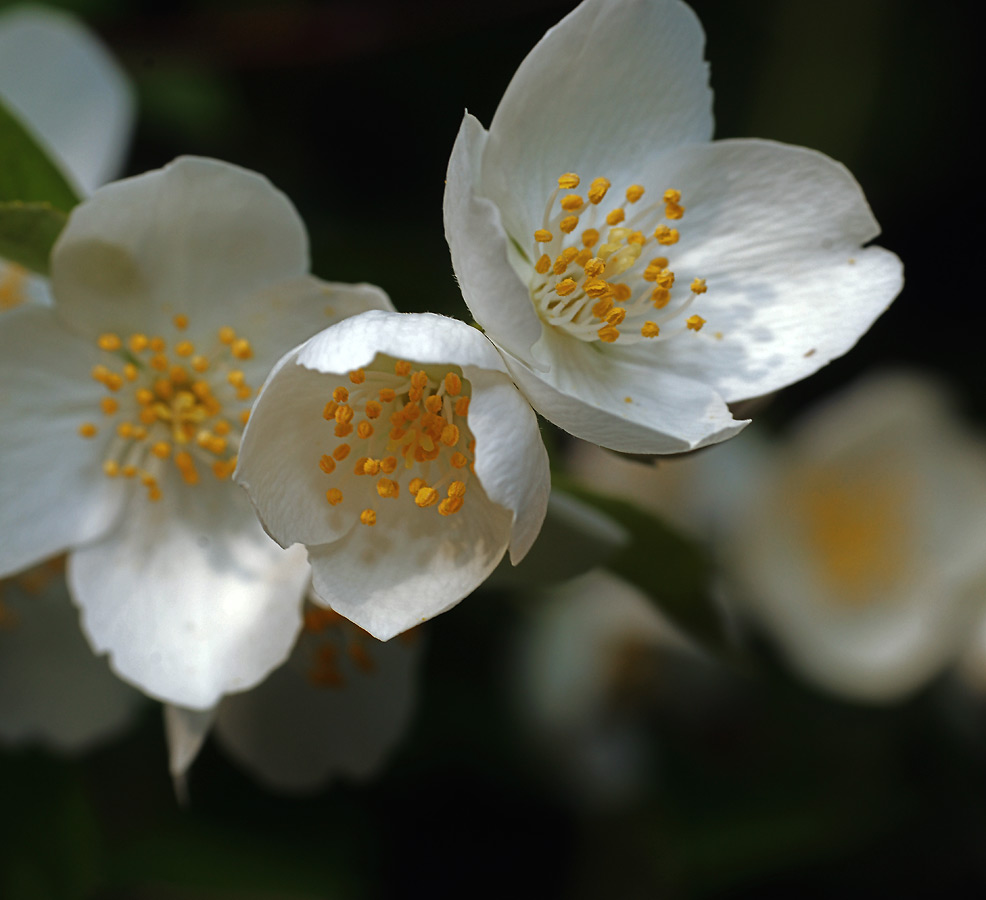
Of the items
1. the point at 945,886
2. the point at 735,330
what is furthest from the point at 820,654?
the point at 735,330

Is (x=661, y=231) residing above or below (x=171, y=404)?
above

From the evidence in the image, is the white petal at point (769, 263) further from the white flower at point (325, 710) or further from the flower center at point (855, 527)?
the flower center at point (855, 527)

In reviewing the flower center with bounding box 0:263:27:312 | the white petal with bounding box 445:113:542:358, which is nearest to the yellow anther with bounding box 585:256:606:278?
the white petal with bounding box 445:113:542:358

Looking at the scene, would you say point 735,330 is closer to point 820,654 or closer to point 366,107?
point 820,654

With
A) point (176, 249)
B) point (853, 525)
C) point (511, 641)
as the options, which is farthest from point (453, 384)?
point (853, 525)

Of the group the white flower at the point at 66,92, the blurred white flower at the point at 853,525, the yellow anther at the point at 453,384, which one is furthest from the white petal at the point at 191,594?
the blurred white flower at the point at 853,525

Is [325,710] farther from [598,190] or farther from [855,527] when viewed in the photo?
[855,527]
